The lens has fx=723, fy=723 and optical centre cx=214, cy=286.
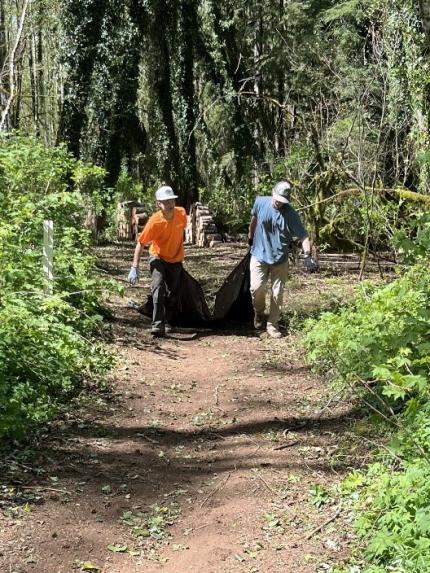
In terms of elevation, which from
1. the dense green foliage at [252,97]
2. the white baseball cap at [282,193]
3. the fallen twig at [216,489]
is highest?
the dense green foliage at [252,97]

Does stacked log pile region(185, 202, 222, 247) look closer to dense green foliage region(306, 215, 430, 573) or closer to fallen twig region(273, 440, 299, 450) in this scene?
dense green foliage region(306, 215, 430, 573)

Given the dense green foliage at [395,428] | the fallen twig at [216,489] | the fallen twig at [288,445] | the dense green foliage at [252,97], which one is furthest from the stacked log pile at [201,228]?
the fallen twig at [216,489]

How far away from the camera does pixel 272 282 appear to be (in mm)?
8969

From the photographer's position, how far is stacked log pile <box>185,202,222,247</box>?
18.4 meters

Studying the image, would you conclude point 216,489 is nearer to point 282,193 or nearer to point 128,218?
point 282,193

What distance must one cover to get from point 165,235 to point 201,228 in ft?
33.6

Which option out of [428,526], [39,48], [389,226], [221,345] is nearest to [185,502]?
[428,526]

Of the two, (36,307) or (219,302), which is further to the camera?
(219,302)

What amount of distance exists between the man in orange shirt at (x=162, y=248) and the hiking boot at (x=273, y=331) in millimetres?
1313

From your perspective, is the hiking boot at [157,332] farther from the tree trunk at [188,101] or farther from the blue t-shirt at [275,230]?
the tree trunk at [188,101]

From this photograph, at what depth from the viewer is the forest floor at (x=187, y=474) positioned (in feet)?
12.9

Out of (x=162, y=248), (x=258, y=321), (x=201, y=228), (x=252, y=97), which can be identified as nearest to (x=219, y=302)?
(x=258, y=321)

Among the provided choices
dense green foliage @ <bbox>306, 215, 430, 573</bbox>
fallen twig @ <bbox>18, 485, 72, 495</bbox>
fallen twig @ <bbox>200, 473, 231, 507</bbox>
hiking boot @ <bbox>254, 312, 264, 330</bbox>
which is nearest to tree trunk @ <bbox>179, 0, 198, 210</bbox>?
hiking boot @ <bbox>254, 312, 264, 330</bbox>

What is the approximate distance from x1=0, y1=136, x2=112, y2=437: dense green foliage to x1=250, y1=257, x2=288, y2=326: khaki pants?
199 cm
